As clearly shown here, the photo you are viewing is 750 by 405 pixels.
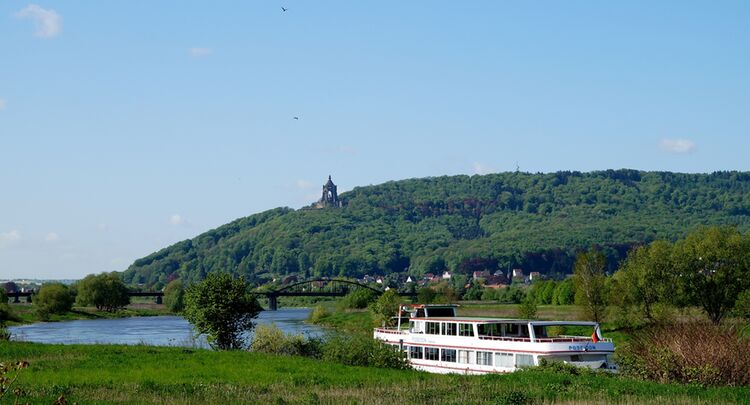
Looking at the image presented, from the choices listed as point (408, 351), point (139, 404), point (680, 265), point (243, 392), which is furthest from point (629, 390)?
point (680, 265)

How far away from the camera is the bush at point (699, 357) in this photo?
37.1m

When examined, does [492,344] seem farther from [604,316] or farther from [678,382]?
[604,316]

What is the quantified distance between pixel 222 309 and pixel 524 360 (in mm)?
24795

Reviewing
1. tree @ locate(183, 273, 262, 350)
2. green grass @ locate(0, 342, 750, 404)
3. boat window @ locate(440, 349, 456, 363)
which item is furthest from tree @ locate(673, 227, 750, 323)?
green grass @ locate(0, 342, 750, 404)

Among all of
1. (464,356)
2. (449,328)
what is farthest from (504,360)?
(449,328)

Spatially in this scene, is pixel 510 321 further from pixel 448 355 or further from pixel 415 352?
pixel 415 352

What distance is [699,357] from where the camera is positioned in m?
37.5

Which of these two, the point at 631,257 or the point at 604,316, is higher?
the point at 631,257

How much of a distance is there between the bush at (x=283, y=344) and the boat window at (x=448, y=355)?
7659 millimetres

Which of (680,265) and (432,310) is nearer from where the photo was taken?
(432,310)

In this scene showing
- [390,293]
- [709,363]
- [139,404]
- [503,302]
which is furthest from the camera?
[503,302]

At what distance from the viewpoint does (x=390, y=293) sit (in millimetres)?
98250

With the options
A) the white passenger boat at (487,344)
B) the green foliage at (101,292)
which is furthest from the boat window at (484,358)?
the green foliage at (101,292)

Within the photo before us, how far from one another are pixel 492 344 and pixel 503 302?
91039mm
